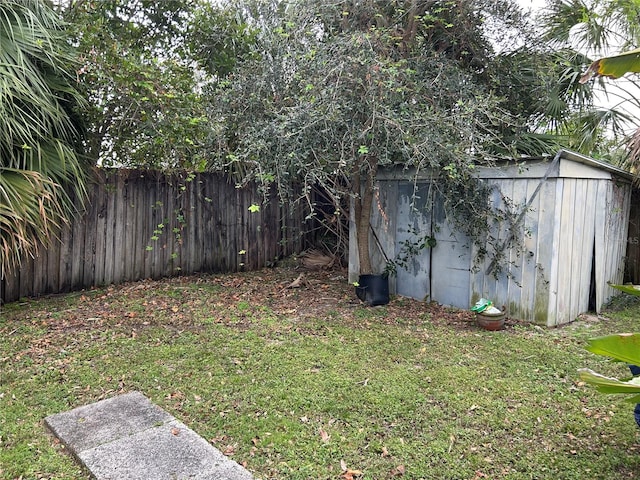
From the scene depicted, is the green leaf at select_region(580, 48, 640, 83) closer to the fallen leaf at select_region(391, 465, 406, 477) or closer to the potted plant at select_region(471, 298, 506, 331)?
the fallen leaf at select_region(391, 465, 406, 477)

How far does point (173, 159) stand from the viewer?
19.5 ft

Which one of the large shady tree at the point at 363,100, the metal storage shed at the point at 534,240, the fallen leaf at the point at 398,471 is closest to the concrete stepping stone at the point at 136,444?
the fallen leaf at the point at 398,471

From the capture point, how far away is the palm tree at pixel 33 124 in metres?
4.23

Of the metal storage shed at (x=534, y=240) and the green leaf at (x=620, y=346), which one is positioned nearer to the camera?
the green leaf at (x=620, y=346)

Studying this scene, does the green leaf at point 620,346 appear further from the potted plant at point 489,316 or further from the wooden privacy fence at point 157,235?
the wooden privacy fence at point 157,235

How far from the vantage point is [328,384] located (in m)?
3.44

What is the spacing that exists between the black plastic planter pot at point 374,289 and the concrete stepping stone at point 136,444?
3025mm

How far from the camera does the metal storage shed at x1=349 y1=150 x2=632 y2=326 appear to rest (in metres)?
4.79

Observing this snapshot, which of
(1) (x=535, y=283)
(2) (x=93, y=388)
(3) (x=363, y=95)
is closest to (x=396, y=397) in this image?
(2) (x=93, y=388)

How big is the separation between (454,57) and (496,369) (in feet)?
12.4

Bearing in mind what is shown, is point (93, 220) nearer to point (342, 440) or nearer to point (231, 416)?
point (231, 416)

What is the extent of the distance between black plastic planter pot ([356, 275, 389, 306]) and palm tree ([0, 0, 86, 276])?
3287mm

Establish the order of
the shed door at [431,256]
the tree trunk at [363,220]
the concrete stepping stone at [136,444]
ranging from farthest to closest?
the tree trunk at [363,220] → the shed door at [431,256] → the concrete stepping stone at [136,444]

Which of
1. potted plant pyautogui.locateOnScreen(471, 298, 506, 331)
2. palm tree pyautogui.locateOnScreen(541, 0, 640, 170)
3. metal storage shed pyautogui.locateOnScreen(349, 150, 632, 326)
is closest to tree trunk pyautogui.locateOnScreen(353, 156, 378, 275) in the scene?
metal storage shed pyautogui.locateOnScreen(349, 150, 632, 326)
